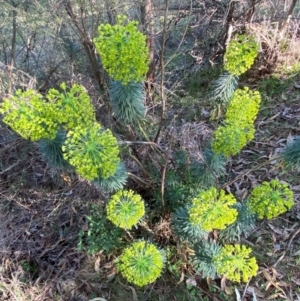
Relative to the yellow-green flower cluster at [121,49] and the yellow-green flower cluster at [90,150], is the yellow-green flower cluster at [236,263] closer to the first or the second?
the yellow-green flower cluster at [90,150]

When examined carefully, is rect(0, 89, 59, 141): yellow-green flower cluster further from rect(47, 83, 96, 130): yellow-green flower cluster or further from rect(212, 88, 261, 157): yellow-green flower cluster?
rect(212, 88, 261, 157): yellow-green flower cluster

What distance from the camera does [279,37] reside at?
439 centimetres

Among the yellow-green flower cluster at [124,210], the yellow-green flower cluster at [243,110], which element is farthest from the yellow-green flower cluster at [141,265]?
the yellow-green flower cluster at [243,110]

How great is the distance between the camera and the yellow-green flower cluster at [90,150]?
197 cm

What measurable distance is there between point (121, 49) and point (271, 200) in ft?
3.97

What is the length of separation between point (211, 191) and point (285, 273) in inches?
51.5

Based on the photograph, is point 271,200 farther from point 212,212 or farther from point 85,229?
point 85,229

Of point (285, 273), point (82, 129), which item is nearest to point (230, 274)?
point (285, 273)

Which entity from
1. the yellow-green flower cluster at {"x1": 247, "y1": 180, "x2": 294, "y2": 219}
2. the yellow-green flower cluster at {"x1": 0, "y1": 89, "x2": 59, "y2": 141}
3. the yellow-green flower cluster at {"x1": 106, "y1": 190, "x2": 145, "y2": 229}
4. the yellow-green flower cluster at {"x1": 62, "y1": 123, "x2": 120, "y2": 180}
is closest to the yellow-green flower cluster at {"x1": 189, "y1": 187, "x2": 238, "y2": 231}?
the yellow-green flower cluster at {"x1": 247, "y1": 180, "x2": 294, "y2": 219}

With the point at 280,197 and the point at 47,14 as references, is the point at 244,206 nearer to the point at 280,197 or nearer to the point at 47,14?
the point at 280,197

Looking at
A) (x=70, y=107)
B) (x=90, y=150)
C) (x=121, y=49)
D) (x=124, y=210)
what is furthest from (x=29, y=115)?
(x=124, y=210)

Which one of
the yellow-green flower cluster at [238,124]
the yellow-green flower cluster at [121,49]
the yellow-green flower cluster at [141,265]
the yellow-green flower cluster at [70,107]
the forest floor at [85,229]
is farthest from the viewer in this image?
the forest floor at [85,229]

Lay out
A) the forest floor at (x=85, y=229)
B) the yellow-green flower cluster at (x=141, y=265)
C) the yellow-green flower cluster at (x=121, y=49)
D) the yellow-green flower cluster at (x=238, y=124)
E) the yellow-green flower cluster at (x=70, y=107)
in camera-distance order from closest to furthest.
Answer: the yellow-green flower cluster at (x=121, y=49) < the yellow-green flower cluster at (x=70, y=107) < the yellow-green flower cluster at (x=238, y=124) < the yellow-green flower cluster at (x=141, y=265) < the forest floor at (x=85, y=229)

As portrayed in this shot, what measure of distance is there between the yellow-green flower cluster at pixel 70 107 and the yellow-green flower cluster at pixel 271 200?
1.09m
